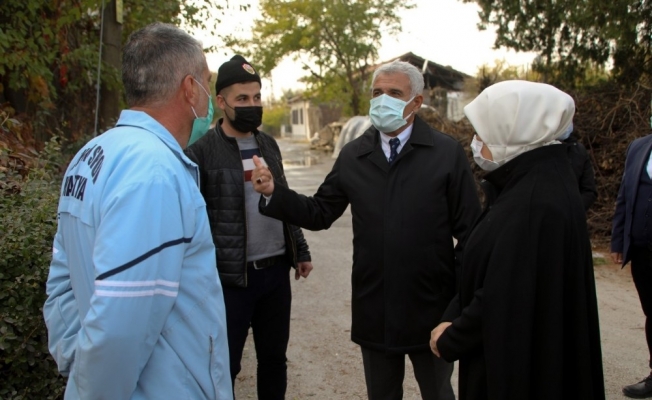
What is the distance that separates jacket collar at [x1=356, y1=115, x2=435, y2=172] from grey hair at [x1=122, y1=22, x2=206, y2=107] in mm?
1353

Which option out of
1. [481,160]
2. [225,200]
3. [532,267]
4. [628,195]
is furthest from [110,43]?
[532,267]

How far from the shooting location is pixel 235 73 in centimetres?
343

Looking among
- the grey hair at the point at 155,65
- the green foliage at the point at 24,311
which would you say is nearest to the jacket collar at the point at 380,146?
the grey hair at the point at 155,65

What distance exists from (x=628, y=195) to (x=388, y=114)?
90.1 inches

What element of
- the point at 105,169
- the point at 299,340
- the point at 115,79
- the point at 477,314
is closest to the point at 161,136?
the point at 105,169

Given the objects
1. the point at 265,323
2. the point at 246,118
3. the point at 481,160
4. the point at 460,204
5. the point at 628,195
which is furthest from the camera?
the point at 628,195

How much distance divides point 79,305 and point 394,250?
1.56 metres

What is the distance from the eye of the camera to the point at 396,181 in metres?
3.03

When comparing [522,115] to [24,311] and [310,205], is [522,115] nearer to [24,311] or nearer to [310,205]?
[310,205]

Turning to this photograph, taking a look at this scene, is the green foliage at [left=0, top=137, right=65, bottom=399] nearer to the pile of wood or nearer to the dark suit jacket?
the dark suit jacket

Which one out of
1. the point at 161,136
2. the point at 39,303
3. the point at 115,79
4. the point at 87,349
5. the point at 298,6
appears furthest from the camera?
the point at 298,6

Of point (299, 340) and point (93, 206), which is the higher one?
point (93, 206)

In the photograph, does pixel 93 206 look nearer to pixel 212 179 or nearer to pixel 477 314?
pixel 477 314

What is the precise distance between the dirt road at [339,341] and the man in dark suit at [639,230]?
18.2 inches
